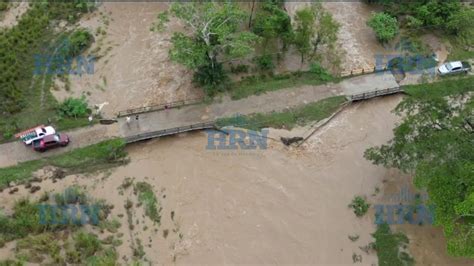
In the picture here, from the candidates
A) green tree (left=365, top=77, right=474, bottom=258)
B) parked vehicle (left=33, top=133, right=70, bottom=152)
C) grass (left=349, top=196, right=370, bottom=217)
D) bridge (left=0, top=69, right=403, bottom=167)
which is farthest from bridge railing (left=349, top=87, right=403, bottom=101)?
parked vehicle (left=33, top=133, right=70, bottom=152)

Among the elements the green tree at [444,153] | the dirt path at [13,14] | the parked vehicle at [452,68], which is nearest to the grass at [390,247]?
the green tree at [444,153]

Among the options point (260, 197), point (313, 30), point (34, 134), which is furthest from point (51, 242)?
point (313, 30)

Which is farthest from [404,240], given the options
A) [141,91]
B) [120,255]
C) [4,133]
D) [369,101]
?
[4,133]

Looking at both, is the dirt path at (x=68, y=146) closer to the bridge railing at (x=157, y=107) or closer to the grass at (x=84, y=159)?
the grass at (x=84, y=159)

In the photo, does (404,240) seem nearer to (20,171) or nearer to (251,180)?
(251,180)

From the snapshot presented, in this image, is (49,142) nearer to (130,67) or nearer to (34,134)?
(34,134)

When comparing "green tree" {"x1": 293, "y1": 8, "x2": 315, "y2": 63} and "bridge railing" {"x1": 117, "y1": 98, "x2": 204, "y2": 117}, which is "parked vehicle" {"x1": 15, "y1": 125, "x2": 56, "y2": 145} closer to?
"bridge railing" {"x1": 117, "y1": 98, "x2": 204, "y2": 117}
